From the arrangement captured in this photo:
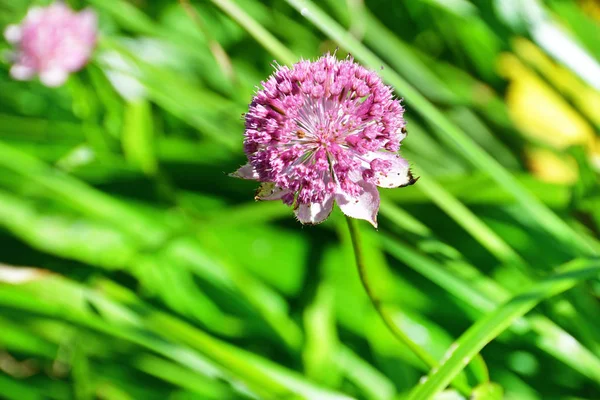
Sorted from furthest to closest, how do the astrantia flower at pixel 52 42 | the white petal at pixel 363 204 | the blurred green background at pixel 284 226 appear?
the astrantia flower at pixel 52 42 → the blurred green background at pixel 284 226 → the white petal at pixel 363 204

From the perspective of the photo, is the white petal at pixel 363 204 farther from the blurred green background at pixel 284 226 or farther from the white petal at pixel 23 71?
the white petal at pixel 23 71

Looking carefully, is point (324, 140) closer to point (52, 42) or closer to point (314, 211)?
point (314, 211)

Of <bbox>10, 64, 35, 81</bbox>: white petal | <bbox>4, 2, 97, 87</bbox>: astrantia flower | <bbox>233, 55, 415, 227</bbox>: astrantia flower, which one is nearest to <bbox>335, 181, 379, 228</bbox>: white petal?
<bbox>233, 55, 415, 227</bbox>: astrantia flower

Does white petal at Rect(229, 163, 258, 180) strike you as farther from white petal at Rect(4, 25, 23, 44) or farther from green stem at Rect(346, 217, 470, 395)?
white petal at Rect(4, 25, 23, 44)

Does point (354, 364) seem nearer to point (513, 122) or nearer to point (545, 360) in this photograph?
point (545, 360)

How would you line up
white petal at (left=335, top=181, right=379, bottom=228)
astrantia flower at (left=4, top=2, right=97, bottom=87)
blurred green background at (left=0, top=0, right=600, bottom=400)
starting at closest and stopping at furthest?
white petal at (left=335, top=181, right=379, bottom=228), blurred green background at (left=0, top=0, right=600, bottom=400), astrantia flower at (left=4, top=2, right=97, bottom=87)

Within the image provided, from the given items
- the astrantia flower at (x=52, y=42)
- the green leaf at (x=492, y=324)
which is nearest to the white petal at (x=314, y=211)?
the green leaf at (x=492, y=324)
